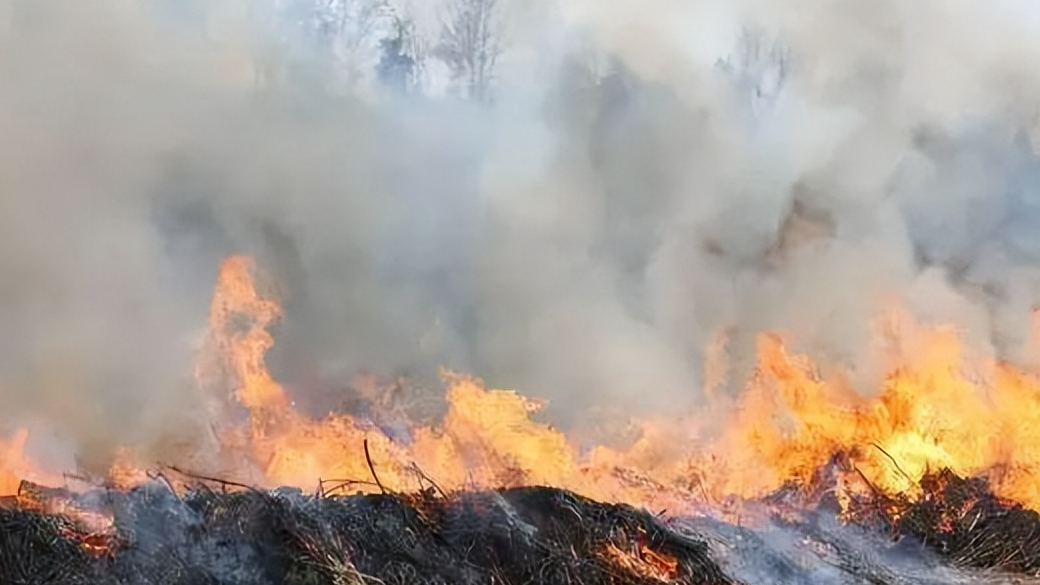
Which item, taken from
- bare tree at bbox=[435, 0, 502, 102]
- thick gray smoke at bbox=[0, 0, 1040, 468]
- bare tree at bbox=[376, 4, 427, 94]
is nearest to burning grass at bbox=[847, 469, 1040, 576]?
thick gray smoke at bbox=[0, 0, 1040, 468]

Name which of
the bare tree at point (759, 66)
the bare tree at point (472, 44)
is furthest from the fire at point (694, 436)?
the bare tree at point (472, 44)

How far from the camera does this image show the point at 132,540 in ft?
20.7

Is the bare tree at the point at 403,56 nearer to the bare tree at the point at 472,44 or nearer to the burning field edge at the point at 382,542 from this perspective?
the bare tree at the point at 472,44

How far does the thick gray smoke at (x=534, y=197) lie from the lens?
791 centimetres

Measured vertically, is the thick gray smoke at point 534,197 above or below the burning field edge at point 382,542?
above

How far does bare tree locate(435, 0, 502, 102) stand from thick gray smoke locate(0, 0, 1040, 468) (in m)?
0.13

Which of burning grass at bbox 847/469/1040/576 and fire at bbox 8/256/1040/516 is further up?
fire at bbox 8/256/1040/516

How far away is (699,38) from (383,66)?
2504 mm

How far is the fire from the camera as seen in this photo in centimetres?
778

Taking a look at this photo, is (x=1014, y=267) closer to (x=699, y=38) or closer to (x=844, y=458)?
(x=844, y=458)

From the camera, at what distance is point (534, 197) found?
351 inches

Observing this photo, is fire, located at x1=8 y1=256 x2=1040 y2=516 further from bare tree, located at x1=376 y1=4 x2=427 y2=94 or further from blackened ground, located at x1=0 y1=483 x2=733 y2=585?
bare tree, located at x1=376 y1=4 x2=427 y2=94

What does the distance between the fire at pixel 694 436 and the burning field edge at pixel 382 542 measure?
59 centimetres

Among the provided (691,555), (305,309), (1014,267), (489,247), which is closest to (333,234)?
(305,309)
